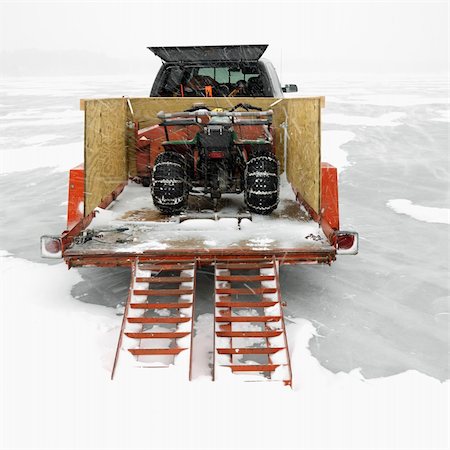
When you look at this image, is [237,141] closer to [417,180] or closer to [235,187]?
[235,187]

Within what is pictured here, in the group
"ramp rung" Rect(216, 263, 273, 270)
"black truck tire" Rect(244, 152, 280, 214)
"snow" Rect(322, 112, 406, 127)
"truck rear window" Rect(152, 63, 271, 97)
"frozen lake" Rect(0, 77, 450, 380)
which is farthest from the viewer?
"snow" Rect(322, 112, 406, 127)

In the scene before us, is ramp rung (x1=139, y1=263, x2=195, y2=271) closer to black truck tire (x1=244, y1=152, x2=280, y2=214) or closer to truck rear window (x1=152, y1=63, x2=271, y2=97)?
black truck tire (x1=244, y1=152, x2=280, y2=214)

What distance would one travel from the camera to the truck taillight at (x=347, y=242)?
3.98 meters

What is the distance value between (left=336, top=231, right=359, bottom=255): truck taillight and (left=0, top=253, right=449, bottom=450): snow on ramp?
0.77m

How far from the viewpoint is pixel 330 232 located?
416 centimetres

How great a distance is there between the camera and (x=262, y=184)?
5.00 metres

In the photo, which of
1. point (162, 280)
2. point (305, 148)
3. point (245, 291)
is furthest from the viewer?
point (305, 148)

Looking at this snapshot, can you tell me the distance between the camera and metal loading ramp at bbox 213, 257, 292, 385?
129 inches

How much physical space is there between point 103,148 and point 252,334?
2653 millimetres

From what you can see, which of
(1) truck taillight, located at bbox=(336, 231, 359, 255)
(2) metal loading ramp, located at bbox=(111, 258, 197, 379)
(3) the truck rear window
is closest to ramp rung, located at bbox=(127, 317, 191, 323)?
(2) metal loading ramp, located at bbox=(111, 258, 197, 379)

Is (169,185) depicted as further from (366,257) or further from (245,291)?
(366,257)

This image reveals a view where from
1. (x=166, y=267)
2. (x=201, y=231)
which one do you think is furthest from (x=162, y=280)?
(x=201, y=231)

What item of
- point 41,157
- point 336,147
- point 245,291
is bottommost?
point 245,291

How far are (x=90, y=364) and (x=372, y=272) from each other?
9.59ft
